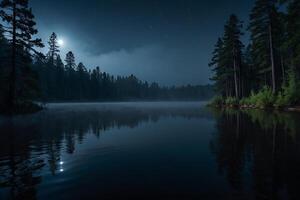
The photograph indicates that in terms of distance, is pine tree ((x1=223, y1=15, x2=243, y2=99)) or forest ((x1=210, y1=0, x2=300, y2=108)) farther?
pine tree ((x1=223, y1=15, x2=243, y2=99))

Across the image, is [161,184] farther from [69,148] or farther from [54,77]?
[54,77]

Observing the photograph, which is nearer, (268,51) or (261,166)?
(261,166)

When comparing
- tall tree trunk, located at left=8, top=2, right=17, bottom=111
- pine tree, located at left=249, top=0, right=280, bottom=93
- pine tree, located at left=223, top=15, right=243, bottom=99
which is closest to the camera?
tall tree trunk, located at left=8, top=2, right=17, bottom=111

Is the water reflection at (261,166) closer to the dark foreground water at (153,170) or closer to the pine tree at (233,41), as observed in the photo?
the dark foreground water at (153,170)

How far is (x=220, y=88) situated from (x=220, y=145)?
50470 mm

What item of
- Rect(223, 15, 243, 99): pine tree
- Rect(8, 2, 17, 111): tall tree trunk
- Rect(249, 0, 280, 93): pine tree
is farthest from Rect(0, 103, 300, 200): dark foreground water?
Rect(223, 15, 243, 99): pine tree

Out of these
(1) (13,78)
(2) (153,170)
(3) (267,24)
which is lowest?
(2) (153,170)

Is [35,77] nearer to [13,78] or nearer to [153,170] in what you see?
[13,78]

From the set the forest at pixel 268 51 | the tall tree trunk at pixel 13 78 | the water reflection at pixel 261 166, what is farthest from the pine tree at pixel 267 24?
the tall tree trunk at pixel 13 78

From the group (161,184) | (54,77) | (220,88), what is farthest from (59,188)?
(54,77)

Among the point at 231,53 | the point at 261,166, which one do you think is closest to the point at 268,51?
the point at 231,53

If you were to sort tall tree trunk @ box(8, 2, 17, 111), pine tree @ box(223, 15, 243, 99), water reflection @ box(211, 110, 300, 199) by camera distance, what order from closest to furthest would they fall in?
water reflection @ box(211, 110, 300, 199) → tall tree trunk @ box(8, 2, 17, 111) → pine tree @ box(223, 15, 243, 99)

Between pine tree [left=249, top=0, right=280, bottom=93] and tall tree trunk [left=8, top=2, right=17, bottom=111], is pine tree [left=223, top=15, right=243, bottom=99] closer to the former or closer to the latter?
pine tree [left=249, top=0, right=280, bottom=93]

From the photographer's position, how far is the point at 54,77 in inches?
4011
